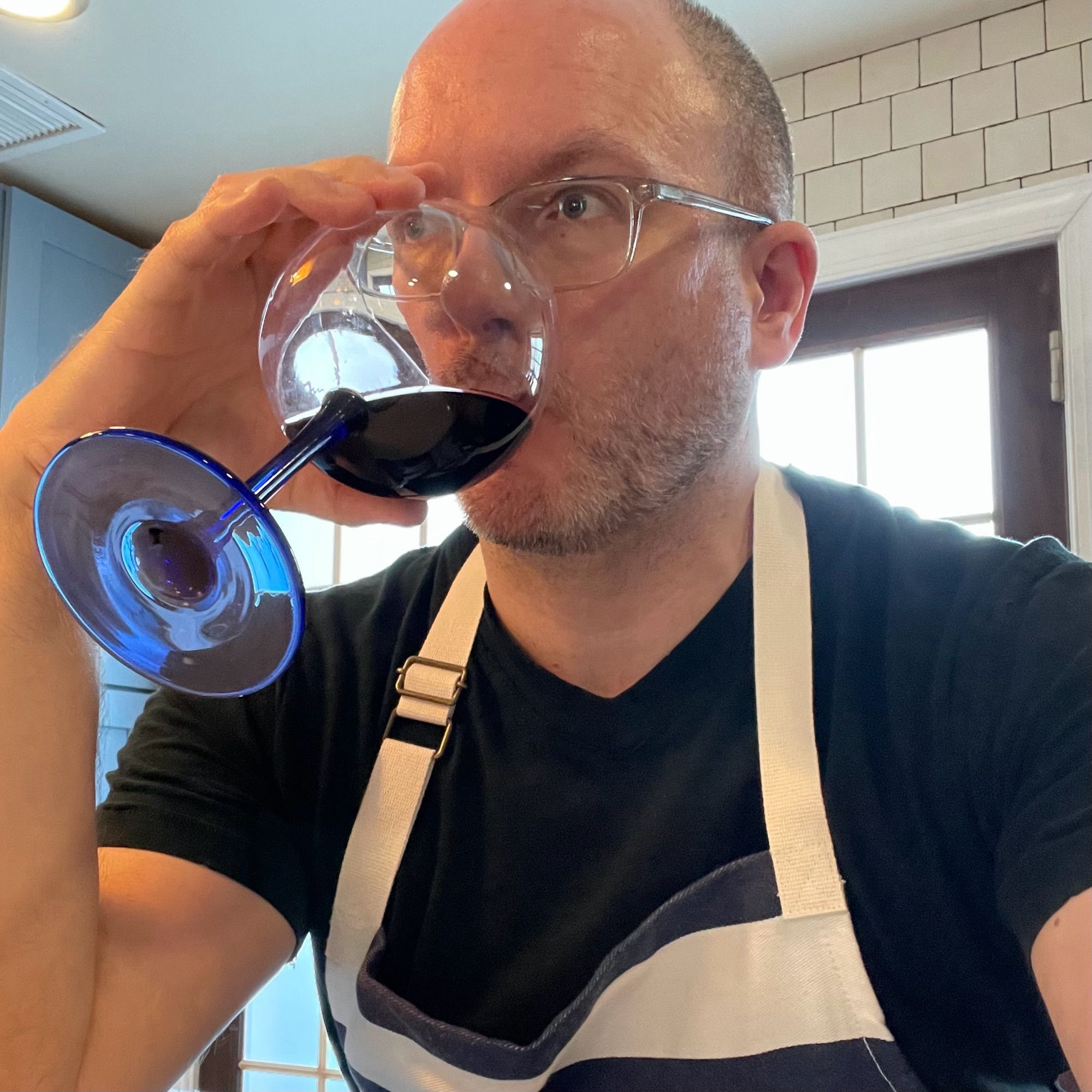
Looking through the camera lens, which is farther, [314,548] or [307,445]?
[314,548]

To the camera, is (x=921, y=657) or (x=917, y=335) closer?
(x=921, y=657)

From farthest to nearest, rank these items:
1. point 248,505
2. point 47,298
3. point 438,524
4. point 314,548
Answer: point 314,548 → point 438,524 → point 47,298 → point 248,505

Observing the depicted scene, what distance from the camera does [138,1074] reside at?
827mm

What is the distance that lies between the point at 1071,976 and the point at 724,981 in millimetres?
260

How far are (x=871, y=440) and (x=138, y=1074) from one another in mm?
1799

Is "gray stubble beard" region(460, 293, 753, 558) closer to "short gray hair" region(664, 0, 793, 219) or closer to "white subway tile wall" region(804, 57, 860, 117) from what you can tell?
"short gray hair" region(664, 0, 793, 219)

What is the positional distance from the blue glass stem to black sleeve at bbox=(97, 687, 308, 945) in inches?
15.6

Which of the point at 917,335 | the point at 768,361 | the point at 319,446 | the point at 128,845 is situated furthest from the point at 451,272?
the point at 917,335

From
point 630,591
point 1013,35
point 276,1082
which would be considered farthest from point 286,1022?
point 1013,35

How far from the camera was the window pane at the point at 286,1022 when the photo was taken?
2.69m

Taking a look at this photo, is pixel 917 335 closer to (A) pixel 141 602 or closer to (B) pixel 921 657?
(B) pixel 921 657

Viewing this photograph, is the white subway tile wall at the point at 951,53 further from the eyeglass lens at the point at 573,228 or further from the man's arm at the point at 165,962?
the man's arm at the point at 165,962

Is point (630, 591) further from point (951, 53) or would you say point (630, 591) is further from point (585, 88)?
point (951, 53)

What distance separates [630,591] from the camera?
953mm
